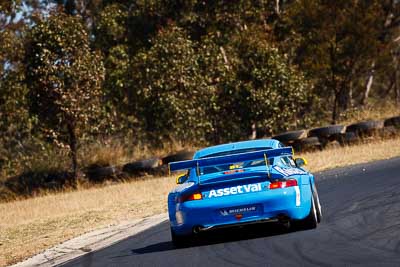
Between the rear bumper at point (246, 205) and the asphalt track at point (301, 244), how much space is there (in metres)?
0.26

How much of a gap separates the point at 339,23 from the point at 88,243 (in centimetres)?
2455

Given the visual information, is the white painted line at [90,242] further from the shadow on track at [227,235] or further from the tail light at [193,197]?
the tail light at [193,197]

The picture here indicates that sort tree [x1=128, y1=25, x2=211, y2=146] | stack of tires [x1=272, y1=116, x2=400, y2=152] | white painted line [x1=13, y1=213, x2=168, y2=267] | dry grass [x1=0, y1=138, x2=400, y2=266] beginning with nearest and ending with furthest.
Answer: white painted line [x1=13, y1=213, x2=168, y2=267] → dry grass [x1=0, y1=138, x2=400, y2=266] → stack of tires [x1=272, y1=116, x2=400, y2=152] → tree [x1=128, y1=25, x2=211, y2=146]

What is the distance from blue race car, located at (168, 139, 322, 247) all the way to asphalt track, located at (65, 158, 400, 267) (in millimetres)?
251

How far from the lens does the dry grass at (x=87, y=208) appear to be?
14492 millimetres

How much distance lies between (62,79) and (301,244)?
2069 centimetres

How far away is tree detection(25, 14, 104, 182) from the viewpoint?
96.5ft

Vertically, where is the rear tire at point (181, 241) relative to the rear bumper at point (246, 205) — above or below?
below

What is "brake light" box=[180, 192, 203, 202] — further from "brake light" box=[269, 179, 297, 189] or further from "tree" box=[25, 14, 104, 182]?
"tree" box=[25, 14, 104, 182]

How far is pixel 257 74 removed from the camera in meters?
32.3

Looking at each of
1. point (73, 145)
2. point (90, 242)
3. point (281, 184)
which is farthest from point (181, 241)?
point (73, 145)

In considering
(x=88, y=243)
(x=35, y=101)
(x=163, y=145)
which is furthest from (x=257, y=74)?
(x=88, y=243)

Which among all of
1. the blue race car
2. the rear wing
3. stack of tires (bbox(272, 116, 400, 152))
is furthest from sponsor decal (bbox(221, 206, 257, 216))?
stack of tires (bbox(272, 116, 400, 152))

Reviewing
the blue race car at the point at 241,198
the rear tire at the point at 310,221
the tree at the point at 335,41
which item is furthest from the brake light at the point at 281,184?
the tree at the point at 335,41
